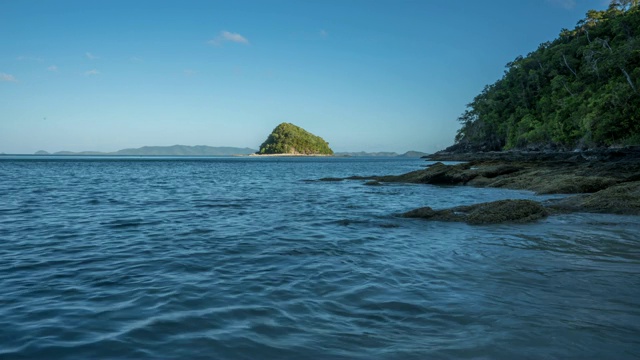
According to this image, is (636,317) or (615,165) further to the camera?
(615,165)

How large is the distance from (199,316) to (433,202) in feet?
51.2

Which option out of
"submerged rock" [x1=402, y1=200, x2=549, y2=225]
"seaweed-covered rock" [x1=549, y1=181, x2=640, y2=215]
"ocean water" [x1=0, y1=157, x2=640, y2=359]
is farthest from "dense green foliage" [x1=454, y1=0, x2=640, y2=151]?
"ocean water" [x1=0, y1=157, x2=640, y2=359]

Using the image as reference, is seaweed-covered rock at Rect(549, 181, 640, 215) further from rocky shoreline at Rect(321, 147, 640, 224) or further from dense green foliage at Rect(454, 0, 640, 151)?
dense green foliage at Rect(454, 0, 640, 151)

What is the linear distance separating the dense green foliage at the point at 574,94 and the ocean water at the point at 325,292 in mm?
54488

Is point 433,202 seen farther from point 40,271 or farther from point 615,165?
point 40,271

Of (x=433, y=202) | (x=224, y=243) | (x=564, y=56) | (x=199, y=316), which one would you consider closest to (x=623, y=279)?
(x=199, y=316)

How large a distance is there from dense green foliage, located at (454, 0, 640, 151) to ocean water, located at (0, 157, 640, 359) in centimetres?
5449

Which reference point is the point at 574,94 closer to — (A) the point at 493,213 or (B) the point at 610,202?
(B) the point at 610,202

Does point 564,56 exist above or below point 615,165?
above

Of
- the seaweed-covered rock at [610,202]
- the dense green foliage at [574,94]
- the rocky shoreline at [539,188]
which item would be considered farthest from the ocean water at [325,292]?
the dense green foliage at [574,94]

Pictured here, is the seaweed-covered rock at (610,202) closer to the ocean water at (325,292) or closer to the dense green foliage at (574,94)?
the ocean water at (325,292)

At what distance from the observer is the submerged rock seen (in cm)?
1209

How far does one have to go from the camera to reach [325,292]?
5.98 meters

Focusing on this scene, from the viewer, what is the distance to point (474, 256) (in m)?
8.05
